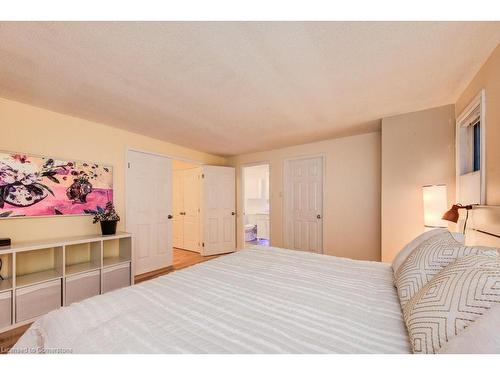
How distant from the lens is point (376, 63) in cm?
167

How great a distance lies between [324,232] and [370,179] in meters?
1.21

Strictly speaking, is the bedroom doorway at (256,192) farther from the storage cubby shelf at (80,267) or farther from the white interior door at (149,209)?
the storage cubby shelf at (80,267)

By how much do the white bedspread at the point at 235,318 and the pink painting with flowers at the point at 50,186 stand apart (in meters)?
2.03

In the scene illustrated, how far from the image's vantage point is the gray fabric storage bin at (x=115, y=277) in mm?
2656

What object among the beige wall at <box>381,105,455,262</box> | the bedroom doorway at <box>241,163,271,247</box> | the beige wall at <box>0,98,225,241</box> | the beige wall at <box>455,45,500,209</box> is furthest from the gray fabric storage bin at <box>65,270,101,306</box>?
the bedroom doorway at <box>241,163,271,247</box>

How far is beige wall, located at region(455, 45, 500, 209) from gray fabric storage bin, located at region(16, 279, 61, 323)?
155 inches

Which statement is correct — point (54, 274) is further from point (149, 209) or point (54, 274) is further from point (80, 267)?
point (149, 209)

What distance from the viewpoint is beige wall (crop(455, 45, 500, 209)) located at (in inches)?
58.9

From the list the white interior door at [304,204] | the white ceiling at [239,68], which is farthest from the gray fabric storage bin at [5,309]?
the white interior door at [304,204]

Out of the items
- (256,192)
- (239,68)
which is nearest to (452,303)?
(239,68)

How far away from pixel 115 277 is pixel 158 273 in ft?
2.98

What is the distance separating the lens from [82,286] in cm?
245
